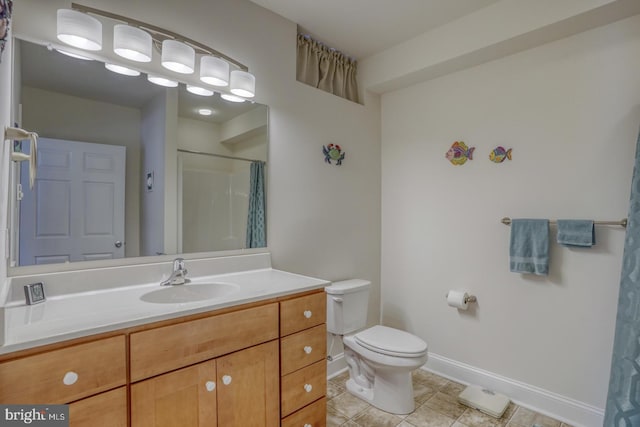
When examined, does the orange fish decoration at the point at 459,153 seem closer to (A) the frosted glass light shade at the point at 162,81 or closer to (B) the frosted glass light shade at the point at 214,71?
(B) the frosted glass light shade at the point at 214,71

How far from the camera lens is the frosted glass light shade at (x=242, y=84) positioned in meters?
1.85

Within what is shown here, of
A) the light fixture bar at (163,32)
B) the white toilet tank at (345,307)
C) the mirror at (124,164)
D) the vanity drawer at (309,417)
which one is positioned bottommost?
the vanity drawer at (309,417)

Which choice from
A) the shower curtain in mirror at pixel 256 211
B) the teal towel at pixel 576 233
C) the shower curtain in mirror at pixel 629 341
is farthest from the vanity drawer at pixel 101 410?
the teal towel at pixel 576 233

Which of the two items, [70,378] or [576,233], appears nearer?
[70,378]

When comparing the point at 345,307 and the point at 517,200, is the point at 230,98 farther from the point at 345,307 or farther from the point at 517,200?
the point at 517,200

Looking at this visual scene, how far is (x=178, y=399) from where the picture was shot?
113 cm

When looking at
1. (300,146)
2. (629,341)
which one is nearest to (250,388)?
(300,146)

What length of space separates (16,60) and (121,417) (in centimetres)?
144

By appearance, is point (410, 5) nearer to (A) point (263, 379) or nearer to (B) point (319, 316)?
(B) point (319, 316)

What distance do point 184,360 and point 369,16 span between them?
2.25 metres

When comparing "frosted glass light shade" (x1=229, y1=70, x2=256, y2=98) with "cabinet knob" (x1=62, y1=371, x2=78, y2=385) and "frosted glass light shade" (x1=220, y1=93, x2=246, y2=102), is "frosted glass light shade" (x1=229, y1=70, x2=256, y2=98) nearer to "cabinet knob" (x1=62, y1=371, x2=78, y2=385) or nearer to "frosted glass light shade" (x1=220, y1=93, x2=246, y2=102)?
"frosted glass light shade" (x1=220, y1=93, x2=246, y2=102)

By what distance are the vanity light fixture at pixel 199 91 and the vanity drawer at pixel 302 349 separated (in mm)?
1413

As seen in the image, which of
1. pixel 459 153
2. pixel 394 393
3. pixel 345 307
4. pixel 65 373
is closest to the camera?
pixel 65 373

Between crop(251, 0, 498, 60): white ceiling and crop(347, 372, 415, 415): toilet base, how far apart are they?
2.31 metres
